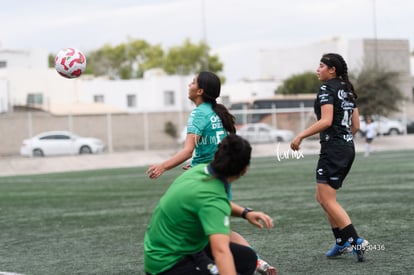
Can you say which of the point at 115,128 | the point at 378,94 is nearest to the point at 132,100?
the point at 115,128

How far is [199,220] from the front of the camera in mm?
4996

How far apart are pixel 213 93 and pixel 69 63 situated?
3534 mm

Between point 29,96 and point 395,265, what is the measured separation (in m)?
66.5

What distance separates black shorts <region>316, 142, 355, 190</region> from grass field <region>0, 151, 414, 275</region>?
818 millimetres

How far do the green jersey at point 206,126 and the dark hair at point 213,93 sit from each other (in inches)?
1.6

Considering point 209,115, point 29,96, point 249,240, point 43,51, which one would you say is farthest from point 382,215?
point 43,51

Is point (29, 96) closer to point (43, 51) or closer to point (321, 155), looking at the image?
point (43, 51)

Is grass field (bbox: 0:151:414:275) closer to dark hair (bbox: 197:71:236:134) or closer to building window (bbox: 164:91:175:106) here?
dark hair (bbox: 197:71:236:134)

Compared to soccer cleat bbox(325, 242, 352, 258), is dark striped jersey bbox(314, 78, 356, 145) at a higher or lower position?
higher

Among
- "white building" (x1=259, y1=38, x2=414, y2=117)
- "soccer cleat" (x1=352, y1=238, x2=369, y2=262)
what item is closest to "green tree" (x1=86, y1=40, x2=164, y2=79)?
"white building" (x1=259, y1=38, x2=414, y2=117)

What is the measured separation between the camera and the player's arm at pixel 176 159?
6.71 m

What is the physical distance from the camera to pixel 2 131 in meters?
49.3

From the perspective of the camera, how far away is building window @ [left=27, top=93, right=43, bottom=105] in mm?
71669

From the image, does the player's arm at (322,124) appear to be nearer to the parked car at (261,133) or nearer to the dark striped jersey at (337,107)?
the dark striped jersey at (337,107)
